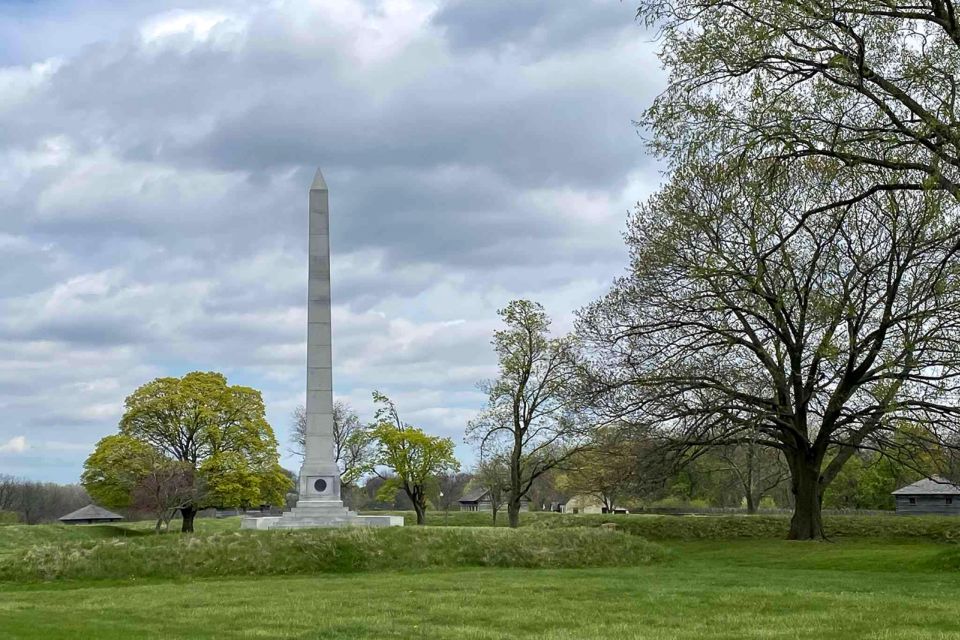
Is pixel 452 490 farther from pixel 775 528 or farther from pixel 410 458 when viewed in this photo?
pixel 775 528

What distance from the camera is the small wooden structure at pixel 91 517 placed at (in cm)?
7750

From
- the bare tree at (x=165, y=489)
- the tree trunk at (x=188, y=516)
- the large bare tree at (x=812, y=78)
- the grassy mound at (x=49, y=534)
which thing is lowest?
the grassy mound at (x=49, y=534)

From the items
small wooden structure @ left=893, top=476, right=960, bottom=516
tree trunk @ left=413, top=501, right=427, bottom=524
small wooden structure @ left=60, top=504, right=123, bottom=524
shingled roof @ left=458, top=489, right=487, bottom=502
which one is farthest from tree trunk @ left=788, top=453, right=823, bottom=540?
shingled roof @ left=458, top=489, right=487, bottom=502

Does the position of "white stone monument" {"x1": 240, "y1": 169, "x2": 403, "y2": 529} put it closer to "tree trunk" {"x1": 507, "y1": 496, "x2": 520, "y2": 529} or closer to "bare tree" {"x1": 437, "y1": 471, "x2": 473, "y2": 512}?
"tree trunk" {"x1": 507, "y1": 496, "x2": 520, "y2": 529}

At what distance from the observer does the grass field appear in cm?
1305

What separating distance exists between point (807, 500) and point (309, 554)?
59.1ft

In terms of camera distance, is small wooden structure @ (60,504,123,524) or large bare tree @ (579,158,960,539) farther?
small wooden structure @ (60,504,123,524)

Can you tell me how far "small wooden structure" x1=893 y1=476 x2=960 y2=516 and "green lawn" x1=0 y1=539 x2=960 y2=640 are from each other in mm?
36492

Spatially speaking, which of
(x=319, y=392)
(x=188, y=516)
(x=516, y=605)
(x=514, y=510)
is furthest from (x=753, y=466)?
(x=516, y=605)

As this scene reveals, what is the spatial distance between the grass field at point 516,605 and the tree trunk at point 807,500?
30.9ft

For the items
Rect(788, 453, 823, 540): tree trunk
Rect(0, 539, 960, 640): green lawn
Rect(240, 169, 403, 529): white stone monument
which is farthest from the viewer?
Rect(240, 169, 403, 529): white stone monument

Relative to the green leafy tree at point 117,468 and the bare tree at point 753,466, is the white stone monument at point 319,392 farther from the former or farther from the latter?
the bare tree at point 753,466

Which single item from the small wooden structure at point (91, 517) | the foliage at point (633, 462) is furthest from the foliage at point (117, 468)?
the foliage at point (633, 462)

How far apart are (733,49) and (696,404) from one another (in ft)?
54.0
